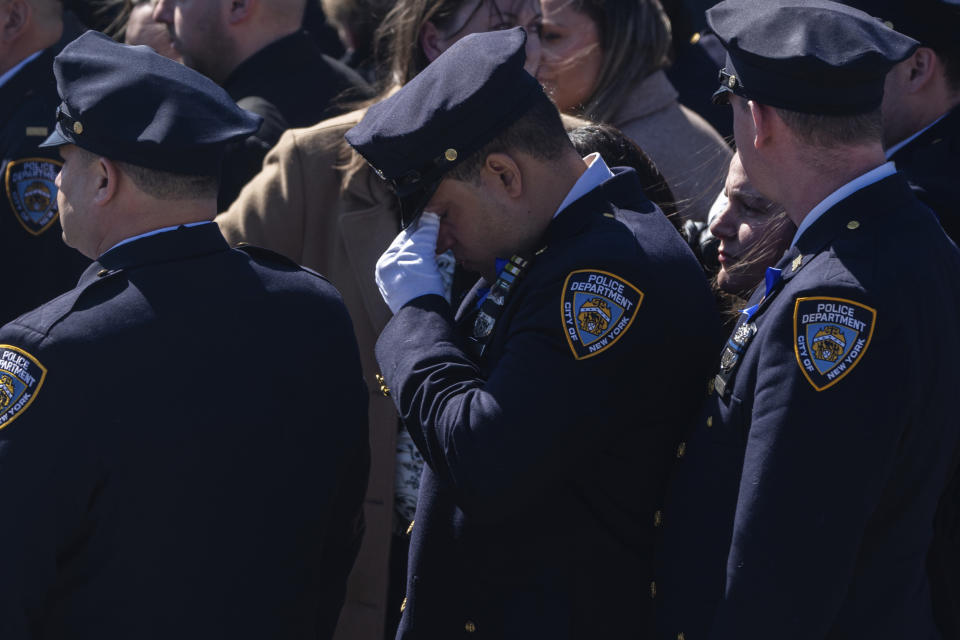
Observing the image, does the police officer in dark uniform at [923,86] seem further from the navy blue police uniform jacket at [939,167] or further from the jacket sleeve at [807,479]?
the jacket sleeve at [807,479]

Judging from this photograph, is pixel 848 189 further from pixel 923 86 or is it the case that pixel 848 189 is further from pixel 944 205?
pixel 923 86

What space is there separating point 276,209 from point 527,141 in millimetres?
1239

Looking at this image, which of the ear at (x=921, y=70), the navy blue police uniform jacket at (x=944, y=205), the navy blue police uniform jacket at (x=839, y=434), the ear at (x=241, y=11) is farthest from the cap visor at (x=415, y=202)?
the ear at (x=241, y=11)

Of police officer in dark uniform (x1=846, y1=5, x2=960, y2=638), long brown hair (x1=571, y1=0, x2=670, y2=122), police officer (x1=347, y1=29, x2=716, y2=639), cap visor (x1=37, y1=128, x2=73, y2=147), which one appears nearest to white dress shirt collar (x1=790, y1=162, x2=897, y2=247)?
police officer (x1=347, y1=29, x2=716, y2=639)

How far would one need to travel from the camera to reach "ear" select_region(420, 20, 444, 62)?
11.8 ft

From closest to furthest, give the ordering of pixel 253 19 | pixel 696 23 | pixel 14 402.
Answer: pixel 14 402
pixel 253 19
pixel 696 23

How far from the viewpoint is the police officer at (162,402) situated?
2.07 meters

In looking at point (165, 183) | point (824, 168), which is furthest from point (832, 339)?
point (165, 183)

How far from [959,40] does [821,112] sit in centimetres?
88

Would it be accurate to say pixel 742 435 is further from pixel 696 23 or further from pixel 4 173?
pixel 696 23

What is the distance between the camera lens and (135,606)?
2.15m

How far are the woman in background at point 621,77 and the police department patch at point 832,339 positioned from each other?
6.24 ft

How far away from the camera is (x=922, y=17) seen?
2.73 meters

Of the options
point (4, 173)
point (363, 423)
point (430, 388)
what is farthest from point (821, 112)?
point (4, 173)
